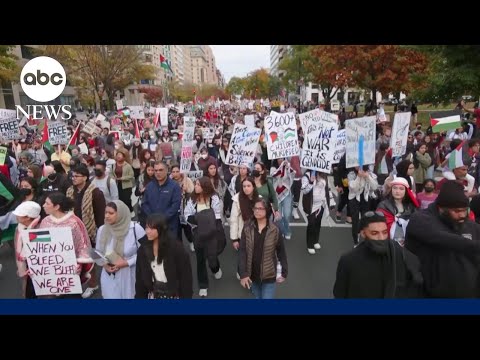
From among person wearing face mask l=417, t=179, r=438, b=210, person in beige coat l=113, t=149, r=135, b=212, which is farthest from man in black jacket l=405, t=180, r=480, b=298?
person in beige coat l=113, t=149, r=135, b=212

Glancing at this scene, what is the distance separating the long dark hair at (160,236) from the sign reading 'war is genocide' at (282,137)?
3.45 m

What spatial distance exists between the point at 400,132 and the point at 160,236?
5.26m

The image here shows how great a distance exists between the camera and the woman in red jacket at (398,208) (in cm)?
417

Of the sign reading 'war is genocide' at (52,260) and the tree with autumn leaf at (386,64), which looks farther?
the tree with autumn leaf at (386,64)

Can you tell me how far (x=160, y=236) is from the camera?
3.43m

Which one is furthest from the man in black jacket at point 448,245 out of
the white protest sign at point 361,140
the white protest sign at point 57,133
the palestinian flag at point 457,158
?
the white protest sign at point 57,133

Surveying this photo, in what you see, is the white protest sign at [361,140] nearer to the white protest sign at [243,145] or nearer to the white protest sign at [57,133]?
the white protest sign at [243,145]

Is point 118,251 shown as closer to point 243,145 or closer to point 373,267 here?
point 373,267

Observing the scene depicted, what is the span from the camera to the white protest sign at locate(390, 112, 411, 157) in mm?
6852

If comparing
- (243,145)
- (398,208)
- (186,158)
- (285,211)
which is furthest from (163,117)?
(398,208)

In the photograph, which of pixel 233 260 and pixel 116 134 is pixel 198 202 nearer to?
pixel 233 260

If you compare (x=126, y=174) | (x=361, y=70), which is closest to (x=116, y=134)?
(x=126, y=174)

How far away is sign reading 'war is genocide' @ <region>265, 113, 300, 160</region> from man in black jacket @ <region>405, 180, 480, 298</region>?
3.42m

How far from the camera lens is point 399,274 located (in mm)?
3162
